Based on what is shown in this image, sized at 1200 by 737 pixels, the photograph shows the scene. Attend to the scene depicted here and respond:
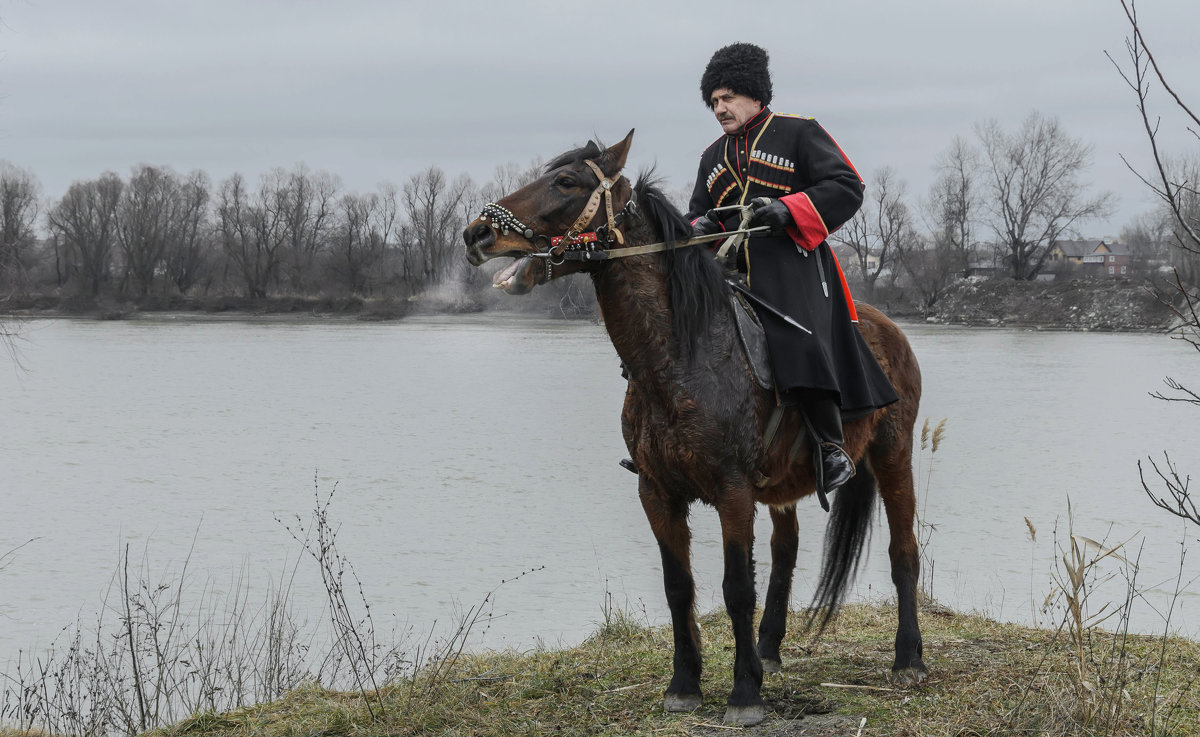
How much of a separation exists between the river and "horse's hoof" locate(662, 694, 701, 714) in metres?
3.39

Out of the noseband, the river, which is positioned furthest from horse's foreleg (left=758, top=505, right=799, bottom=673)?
the river

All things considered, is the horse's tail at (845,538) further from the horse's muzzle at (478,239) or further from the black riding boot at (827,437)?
the horse's muzzle at (478,239)

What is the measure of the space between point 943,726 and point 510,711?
188 centimetres

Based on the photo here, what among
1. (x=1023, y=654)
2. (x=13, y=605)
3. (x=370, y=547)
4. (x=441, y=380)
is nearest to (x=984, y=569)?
(x=1023, y=654)

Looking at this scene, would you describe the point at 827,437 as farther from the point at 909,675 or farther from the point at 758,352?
the point at 909,675

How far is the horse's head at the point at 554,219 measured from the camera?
3898 millimetres

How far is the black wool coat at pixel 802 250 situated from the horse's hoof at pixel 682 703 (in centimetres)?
141

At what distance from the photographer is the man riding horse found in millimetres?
4453

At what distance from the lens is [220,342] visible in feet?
127

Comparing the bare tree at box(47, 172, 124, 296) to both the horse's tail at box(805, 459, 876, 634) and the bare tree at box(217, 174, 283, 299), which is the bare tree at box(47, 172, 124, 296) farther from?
the horse's tail at box(805, 459, 876, 634)

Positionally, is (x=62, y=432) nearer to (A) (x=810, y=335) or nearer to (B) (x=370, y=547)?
(B) (x=370, y=547)

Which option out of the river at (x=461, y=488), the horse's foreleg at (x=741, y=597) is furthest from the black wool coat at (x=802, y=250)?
the river at (x=461, y=488)

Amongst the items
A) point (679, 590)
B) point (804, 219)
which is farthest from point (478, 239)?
point (679, 590)

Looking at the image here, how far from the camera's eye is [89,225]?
214 feet
